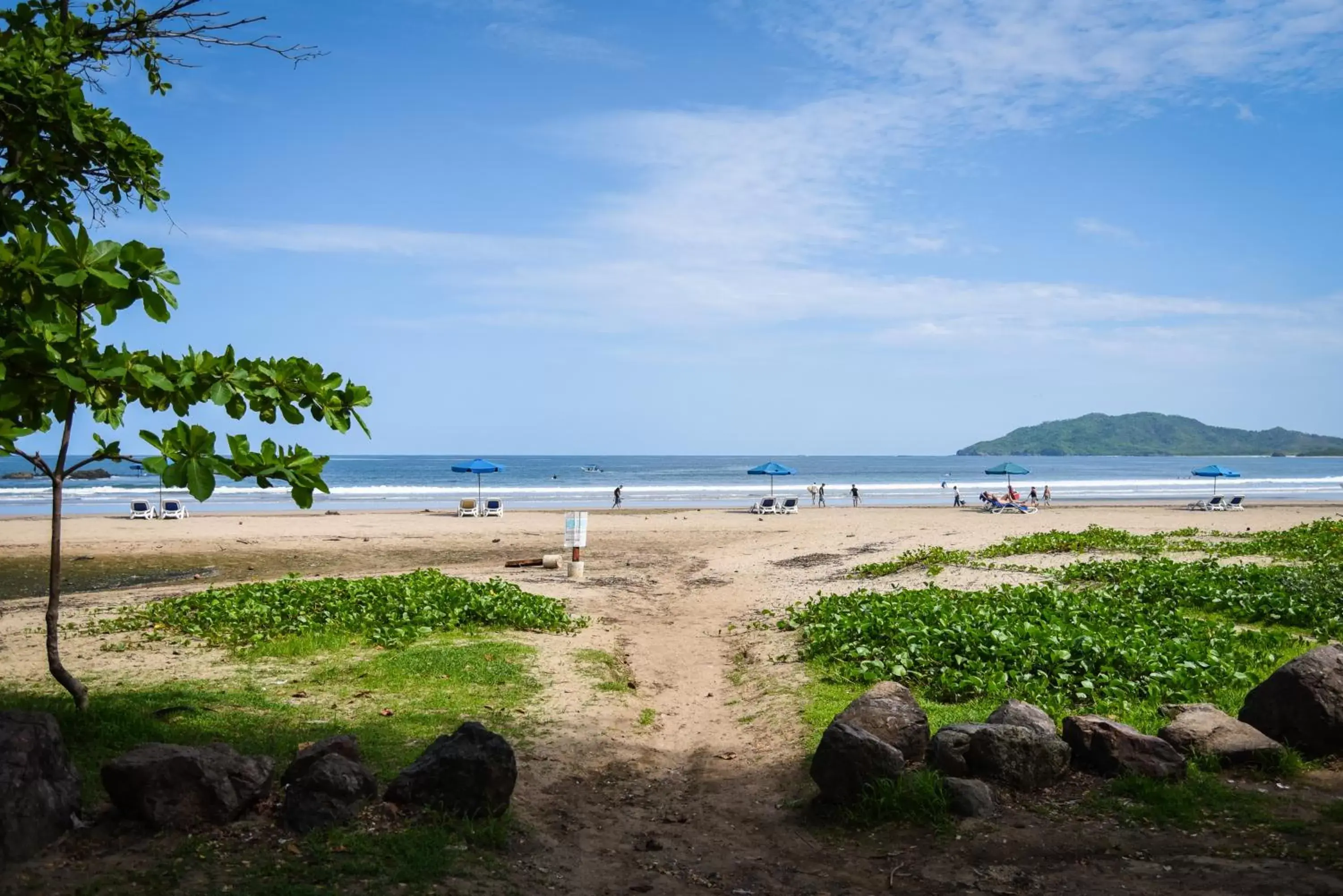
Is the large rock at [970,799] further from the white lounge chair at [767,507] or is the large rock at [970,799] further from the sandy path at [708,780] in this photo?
the white lounge chair at [767,507]

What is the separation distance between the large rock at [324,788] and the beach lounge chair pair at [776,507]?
36.3m

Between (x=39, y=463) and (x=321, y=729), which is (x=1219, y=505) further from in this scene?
(x=39, y=463)

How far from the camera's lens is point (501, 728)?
870 cm

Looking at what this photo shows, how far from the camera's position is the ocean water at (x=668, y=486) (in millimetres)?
53438

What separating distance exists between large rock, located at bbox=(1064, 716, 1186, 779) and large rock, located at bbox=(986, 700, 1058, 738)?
0.24 meters

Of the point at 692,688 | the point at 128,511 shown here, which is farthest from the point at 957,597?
the point at 128,511

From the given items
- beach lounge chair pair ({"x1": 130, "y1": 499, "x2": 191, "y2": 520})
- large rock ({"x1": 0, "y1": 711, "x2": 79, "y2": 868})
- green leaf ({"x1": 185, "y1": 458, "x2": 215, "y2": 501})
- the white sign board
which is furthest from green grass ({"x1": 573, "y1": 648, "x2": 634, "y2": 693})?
beach lounge chair pair ({"x1": 130, "y1": 499, "x2": 191, "y2": 520})

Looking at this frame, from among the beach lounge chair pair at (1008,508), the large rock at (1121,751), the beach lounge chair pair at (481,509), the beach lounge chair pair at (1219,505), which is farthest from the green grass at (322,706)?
the beach lounge chair pair at (1219,505)

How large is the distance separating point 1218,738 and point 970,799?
2.37 meters

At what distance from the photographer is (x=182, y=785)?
5727mm

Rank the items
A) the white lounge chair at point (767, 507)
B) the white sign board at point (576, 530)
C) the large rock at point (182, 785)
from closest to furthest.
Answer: the large rock at point (182, 785) < the white sign board at point (576, 530) < the white lounge chair at point (767, 507)

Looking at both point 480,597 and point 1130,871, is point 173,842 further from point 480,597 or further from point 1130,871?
point 480,597

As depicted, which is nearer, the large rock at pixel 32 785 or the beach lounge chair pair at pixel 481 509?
the large rock at pixel 32 785

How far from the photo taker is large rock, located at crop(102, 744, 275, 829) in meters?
5.60
